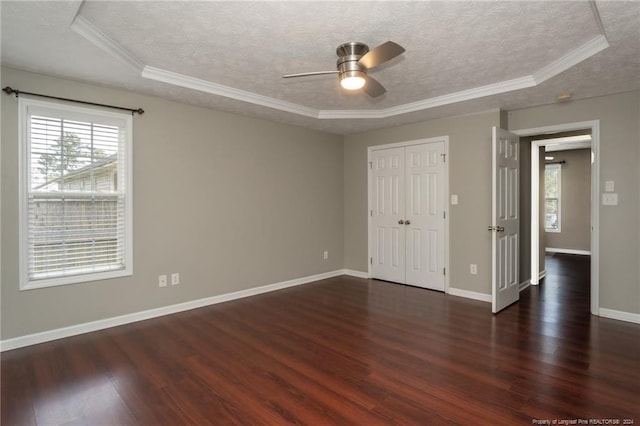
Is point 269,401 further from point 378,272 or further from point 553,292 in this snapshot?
point 553,292

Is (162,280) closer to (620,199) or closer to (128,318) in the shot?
(128,318)

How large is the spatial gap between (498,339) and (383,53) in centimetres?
269

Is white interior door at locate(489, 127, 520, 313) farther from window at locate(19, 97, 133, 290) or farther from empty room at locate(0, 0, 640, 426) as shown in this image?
window at locate(19, 97, 133, 290)

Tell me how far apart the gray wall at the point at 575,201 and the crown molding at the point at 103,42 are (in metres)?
9.29

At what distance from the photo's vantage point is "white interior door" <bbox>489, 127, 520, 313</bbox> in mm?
3918

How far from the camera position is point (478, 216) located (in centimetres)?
456

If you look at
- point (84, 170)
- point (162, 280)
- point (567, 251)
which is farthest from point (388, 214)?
point (567, 251)

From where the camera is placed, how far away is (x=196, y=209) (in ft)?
13.7

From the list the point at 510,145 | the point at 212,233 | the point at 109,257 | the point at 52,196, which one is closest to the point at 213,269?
the point at 212,233

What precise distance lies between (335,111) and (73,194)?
318 cm

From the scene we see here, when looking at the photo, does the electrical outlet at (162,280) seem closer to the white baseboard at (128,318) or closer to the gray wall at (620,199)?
the white baseboard at (128,318)

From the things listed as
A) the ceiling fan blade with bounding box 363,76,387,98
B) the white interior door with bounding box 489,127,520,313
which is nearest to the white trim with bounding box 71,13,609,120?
the white interior door with bounding box 489,127,520,313

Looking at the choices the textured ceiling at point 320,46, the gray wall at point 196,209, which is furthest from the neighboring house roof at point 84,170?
the textured ceiling at point 320,46

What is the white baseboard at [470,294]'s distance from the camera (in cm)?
446
